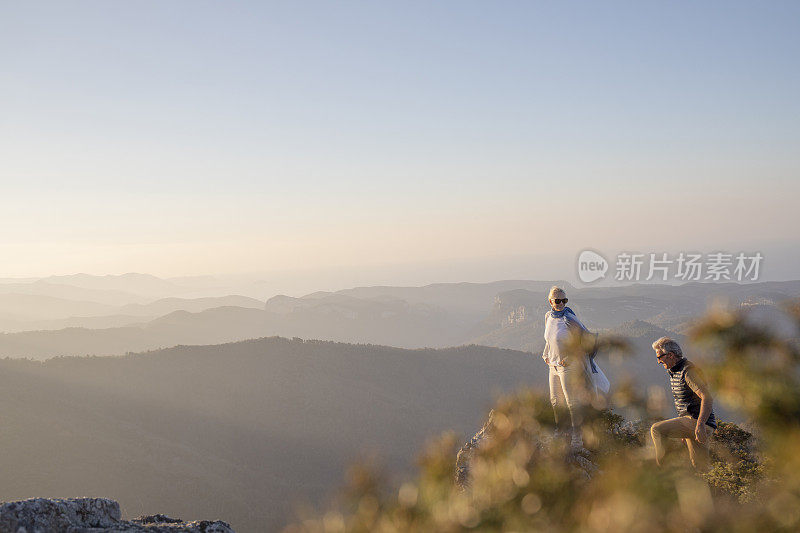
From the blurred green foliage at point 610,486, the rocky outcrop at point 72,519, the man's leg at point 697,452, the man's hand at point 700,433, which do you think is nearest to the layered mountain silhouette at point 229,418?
the man's leg at point 697,452

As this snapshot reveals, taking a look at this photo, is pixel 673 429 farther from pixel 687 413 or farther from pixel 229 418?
pixel 229 418

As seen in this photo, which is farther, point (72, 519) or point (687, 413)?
point (687, 413)

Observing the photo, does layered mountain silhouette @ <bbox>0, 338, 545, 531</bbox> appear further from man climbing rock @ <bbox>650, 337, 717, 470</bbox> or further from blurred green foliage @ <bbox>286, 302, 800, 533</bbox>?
blurred green foliage @ <bbox>286, 302, 800, 533</bbox>

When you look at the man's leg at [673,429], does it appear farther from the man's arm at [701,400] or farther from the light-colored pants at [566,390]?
the light-colored pants at [566,390]

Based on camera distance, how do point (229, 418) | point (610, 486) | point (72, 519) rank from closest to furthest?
point (610, 486), point (72, 519), point (229, 418)

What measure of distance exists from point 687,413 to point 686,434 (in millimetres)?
249

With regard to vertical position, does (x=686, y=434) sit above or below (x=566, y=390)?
below

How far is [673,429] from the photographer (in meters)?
6.07

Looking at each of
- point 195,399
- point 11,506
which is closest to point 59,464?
point 195,399

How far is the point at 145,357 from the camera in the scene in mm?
86375

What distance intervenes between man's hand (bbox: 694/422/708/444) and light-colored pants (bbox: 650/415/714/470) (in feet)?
0.19

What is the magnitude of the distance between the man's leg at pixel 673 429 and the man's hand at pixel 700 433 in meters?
0.09

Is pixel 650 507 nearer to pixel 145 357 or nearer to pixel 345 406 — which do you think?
pixel 345 406

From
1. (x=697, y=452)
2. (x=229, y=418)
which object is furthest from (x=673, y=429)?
(x=229, y=418)
